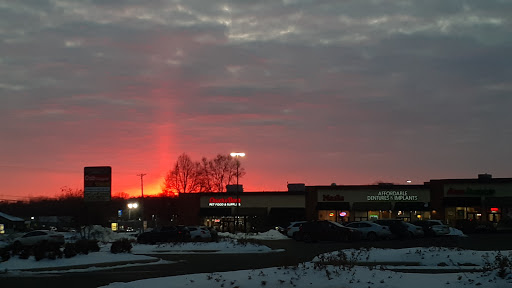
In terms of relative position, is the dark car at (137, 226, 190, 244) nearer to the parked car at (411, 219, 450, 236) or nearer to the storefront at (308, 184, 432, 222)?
the parked car at (411, 219, 450, 236)

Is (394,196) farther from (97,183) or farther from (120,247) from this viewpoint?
(120,247)

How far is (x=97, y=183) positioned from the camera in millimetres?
39031

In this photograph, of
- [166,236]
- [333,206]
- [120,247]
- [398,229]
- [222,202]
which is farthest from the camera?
[222,202]

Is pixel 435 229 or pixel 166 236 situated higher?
pixel 435 229

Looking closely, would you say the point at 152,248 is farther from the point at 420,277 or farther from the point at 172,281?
the point at 420,277

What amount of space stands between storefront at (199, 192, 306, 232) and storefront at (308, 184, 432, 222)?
10.7ft

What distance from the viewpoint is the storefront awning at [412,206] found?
2830 inches

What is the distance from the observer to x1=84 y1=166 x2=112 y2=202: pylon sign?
38812 millimetres

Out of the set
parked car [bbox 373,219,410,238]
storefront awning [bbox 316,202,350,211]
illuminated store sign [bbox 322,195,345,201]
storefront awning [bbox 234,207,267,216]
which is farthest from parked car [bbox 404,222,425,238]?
storefront awning [bbox 234,207,267,216]

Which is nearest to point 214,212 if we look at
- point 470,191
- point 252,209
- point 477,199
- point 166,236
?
point 252,209

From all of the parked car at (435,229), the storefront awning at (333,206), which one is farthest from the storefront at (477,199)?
the parked car at (435,229)

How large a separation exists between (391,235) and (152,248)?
17.5 meters

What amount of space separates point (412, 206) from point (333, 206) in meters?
9.48

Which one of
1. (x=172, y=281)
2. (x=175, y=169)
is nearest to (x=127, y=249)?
(x=172, y=281)
